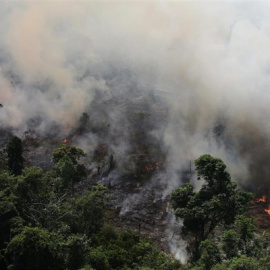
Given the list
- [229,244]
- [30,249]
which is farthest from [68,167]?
[229,244]

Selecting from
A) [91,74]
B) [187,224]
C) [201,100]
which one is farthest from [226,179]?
[91,74]

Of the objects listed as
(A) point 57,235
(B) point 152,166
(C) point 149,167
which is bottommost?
(A) point 57,235

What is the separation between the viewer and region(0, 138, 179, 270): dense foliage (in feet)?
96.6

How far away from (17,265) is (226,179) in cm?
2037

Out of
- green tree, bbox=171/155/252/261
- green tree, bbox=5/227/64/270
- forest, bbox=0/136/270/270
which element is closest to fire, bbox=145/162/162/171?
forest, bbox=0/136/270/270

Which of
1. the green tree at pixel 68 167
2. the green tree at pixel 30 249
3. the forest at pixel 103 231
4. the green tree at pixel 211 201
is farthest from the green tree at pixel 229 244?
the green tree at pixel 68 167

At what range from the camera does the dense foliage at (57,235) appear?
96.6 feet

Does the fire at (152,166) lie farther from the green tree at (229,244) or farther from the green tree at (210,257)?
the green tree at (210,257)

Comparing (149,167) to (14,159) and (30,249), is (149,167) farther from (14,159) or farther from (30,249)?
(30,249)

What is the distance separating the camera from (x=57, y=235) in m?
32.3

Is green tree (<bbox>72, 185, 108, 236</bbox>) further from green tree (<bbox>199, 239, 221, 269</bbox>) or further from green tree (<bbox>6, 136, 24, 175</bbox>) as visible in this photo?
green tree (<bbox>6, 136, 24, 175</bbox>)

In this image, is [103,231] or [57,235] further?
[103,231]

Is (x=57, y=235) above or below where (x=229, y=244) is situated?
above

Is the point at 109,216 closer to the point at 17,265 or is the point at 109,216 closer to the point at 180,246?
the point at 180,246
